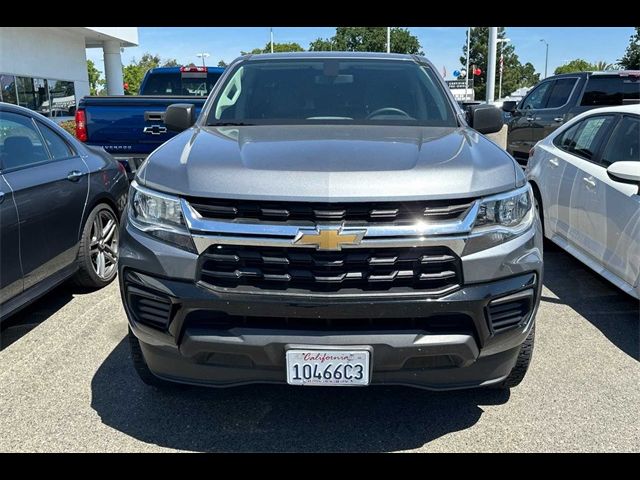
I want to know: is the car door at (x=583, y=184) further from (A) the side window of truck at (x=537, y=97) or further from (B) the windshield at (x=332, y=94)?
(A) the side window of truck at (x=537, y=97)

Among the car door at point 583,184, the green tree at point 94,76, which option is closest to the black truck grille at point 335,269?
the car door at point 583,184

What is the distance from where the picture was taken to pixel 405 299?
2318mm

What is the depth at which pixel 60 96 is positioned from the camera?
23.6 m

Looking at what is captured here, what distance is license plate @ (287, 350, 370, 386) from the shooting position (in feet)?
7.66

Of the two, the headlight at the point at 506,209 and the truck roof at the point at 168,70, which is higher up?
the truck roof at the point at 168,70

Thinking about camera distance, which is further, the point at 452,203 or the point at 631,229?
the point at 631,229

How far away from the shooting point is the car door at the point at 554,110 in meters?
9.34

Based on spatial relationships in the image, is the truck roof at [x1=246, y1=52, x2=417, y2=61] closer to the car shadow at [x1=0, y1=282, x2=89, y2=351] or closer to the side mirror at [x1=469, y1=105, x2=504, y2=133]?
the side mirror at [x1=469, y1=105, x2=504, y2=133]

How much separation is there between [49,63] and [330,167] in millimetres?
23548

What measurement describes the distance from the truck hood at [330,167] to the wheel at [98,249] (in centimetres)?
195

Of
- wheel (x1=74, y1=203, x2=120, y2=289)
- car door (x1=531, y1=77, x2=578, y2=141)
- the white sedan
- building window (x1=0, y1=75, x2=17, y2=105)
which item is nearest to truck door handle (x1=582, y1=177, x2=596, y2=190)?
the white sedan

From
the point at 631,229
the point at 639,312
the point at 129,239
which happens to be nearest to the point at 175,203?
the point at 129,239
